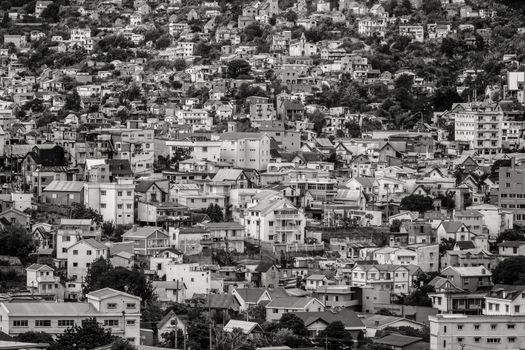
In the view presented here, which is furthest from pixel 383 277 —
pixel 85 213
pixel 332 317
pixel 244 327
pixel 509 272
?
pixel 85 213

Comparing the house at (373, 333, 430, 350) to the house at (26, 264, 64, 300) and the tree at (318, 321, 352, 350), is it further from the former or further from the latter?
the house at (26, 264, 64, 300)

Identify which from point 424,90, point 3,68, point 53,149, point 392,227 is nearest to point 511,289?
point 392,227

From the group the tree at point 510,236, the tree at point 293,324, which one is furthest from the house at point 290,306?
the tree at point 510,236

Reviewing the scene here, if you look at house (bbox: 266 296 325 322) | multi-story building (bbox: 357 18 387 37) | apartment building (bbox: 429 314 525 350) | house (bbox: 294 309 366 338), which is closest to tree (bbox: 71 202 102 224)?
house (bbox: 266 296 325 322)

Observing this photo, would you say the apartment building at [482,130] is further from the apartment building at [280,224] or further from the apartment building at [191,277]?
the apartment building at [191,277]

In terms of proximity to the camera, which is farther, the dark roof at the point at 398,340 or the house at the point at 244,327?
the house at the point at 244,327

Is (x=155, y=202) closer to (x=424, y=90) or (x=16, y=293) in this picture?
(x=16, y=293)
